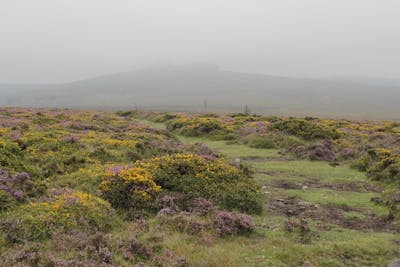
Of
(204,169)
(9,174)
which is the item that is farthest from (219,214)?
(9,174)

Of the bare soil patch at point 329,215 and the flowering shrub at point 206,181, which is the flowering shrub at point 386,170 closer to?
the bare soil patch at point 329,215

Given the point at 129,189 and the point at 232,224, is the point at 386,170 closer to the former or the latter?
the point at 232,224

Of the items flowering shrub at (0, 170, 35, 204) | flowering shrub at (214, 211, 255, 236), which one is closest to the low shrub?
flowering shrub at (0, 170, 35, 204)

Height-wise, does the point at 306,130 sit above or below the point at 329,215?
above

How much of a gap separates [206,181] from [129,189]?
285 centimetres

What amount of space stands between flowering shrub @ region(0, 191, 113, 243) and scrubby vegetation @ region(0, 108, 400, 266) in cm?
3

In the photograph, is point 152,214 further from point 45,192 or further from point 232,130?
point 232,130

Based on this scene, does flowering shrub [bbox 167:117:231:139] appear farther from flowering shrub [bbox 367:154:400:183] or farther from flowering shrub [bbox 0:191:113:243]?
flowering shrub [bbox 0:191:113:243]

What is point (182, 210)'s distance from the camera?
11227mm

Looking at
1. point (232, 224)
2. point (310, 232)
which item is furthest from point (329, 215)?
point (232, 224)

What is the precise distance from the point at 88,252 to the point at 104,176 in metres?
5.23

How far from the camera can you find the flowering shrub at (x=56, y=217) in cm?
810

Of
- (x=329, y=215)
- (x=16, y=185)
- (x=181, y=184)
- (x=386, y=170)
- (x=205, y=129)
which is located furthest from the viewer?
(x=205, y=129)

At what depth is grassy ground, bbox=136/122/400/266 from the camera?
27.5 feet
